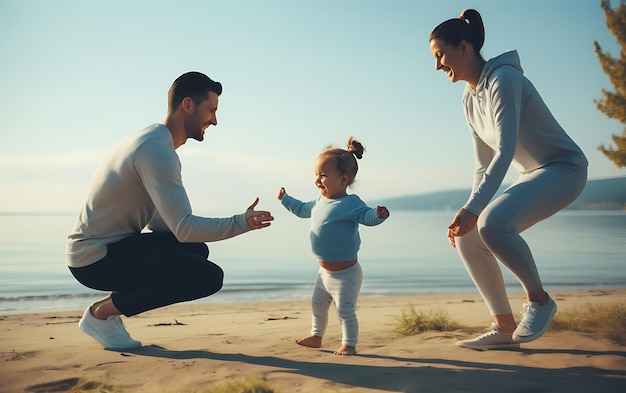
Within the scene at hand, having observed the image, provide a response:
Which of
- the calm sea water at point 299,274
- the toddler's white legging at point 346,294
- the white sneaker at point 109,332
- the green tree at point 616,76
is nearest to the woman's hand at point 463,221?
the toddler's white legging at point 346,294

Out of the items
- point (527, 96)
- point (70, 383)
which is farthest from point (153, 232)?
point (527, 96)

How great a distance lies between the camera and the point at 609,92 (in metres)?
11.5

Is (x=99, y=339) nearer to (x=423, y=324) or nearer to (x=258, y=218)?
(x=258, y=218)

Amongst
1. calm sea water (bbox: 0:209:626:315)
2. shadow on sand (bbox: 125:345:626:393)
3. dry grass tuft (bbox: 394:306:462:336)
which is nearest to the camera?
shadow on sand (bbox: 125:345:626:393)

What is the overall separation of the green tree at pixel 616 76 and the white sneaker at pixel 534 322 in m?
8.84

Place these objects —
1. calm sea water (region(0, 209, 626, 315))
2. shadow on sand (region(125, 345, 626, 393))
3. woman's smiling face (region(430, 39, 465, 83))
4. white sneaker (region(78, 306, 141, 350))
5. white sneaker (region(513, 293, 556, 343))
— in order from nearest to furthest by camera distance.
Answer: shadow on sand (region(125, 345, 626, 393))
white sneaker (region(513, 293, 556, 343))
woman's smiling face (region(430, 39, 465, 83))
white sneaker (region(78, 306, 141, 350))
calm sea water (region(0, 209, 626, 315))

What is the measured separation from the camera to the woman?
11.5 ft

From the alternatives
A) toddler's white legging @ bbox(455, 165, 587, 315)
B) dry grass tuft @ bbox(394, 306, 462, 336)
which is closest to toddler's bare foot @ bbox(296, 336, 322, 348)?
dry grass tuft @ bbox(394, 306, 462, 336)

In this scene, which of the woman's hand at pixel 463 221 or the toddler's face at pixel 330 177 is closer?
the woman's hand at pixel 463 221

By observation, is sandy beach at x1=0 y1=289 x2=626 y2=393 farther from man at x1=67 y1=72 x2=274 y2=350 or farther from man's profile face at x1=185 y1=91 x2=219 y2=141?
man's profile face at x1=185 y1=91 x2=219 y2=141

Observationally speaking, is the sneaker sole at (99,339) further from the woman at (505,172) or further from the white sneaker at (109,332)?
the woman at (505,172)

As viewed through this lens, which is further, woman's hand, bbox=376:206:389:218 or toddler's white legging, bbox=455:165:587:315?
woman's hand, bbox=376:206:389:218

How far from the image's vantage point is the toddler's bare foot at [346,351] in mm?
3879

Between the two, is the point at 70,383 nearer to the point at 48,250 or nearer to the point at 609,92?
the point at 609,92
